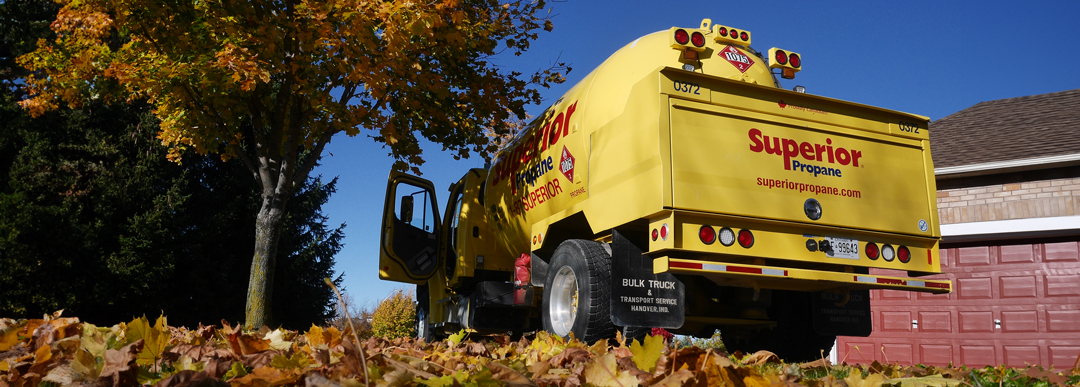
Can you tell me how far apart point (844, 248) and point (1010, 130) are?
990 cm

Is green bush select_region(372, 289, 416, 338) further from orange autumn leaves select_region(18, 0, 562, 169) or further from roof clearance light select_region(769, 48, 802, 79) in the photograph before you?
roof clearance light select_region(769, 48, 802, 79)

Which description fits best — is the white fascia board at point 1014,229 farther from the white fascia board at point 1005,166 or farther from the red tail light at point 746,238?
the red tail light at point 746,238

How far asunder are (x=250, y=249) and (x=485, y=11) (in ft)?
40.7

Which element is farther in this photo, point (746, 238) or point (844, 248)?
point (844, 248)

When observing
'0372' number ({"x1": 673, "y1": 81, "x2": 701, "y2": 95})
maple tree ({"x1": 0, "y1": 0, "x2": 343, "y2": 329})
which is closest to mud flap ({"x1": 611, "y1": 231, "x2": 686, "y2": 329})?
'0372' number ({"x1": 673, "y1": 81, "x2": 701, "y2": 95})

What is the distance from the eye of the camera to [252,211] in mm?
18312

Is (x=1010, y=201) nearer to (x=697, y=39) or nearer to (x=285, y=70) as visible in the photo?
(x=697, y=39)

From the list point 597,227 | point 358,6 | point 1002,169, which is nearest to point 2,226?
point 358,6

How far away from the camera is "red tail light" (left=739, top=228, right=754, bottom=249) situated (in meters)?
5.03

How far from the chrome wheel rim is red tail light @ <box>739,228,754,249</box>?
59.7 inches

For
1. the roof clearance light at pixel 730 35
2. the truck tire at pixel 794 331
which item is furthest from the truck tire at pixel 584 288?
the roof clearance light at pixel 730 35

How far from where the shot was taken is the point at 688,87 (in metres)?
5.12

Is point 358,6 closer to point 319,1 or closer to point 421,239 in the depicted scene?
point 319,1

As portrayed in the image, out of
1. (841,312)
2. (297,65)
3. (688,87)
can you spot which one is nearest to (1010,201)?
(841,312)
